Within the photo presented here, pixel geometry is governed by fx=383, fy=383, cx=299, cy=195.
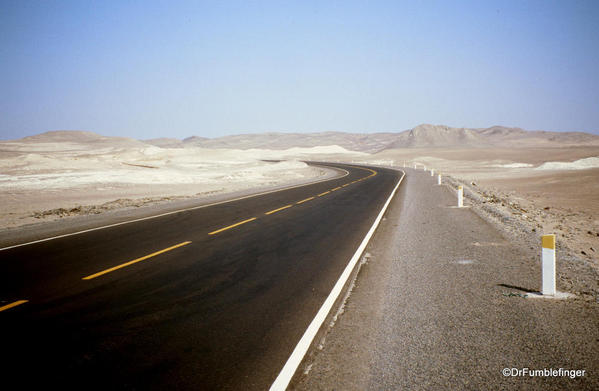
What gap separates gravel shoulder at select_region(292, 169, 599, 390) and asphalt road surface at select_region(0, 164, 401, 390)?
24.1 inches

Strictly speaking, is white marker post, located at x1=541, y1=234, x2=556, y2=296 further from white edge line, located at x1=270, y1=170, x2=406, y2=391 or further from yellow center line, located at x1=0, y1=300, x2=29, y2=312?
yellow center line, located at x1=0, y1=300, x2=29, y2=312

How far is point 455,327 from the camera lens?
4773 mm

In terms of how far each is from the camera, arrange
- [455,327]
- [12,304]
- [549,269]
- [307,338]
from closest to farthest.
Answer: [307,338], [455,327], [12,304], [549,269]

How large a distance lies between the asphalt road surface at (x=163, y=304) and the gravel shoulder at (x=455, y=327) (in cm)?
61

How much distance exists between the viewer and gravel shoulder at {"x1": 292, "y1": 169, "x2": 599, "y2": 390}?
3.71 metres

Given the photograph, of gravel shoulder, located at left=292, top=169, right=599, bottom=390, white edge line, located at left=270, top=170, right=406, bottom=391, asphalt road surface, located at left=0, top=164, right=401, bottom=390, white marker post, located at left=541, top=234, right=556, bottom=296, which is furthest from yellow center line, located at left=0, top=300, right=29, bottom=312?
white marker post, located at left=541, top=234, right=556, bottom=296

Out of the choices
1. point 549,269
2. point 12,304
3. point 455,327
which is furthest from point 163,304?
point 549,269

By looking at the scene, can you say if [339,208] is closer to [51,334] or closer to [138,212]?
[138,212]

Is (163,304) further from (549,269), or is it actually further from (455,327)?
(549,269)

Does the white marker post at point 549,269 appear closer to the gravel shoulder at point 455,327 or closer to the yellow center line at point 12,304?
the gravel shoulder at point 455,327

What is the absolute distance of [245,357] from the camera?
4051 millimetres

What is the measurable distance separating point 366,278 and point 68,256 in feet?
21.0

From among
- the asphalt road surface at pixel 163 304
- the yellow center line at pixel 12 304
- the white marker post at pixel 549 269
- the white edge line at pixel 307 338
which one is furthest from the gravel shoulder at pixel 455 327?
the yellow center line at pixel 12 304

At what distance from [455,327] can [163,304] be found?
157 inches
